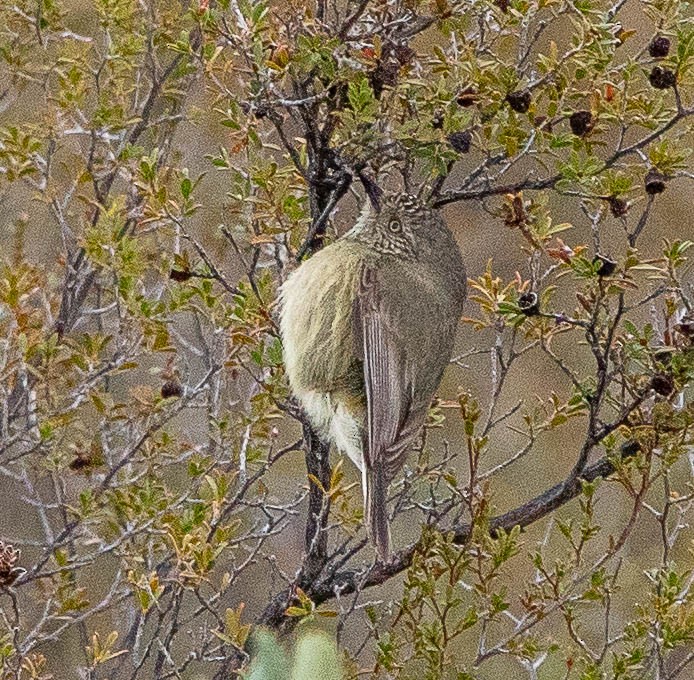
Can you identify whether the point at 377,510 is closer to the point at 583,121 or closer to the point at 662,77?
the point at 583,121

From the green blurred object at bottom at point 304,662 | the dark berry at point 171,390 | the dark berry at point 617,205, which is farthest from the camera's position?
the dark berry at point 171,390

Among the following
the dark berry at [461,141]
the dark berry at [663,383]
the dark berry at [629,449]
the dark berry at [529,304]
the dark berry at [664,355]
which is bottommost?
the dark berry at [629,449]

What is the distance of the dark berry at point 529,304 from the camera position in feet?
9.14

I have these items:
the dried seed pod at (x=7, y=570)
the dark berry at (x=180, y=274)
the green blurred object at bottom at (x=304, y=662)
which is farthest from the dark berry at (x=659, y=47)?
the green blurred object at bottom at (x=304, y=662)

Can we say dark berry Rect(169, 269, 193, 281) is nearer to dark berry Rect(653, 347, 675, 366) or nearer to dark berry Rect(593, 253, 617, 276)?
dark berry Rect(593, 253, 617, 276)

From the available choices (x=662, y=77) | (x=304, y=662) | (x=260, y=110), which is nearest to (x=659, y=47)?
(x=662, y=77)

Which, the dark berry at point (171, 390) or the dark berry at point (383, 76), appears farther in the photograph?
the dark berry at point (171, 390)

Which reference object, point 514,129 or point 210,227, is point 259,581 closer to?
point 210,227

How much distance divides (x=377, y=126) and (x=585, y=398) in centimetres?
77

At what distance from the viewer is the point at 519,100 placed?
281 cm

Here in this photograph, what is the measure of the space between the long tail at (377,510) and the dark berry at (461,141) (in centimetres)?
91

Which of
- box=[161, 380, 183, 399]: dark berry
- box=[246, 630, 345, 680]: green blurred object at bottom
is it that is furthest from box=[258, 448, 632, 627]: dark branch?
box=[246, 630, 345, 680]: green blurred object at bottom

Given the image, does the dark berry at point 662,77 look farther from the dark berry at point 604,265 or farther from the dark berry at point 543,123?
the dark berry at point 604,265

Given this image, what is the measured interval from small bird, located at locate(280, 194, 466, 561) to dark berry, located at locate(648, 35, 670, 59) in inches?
35.6
